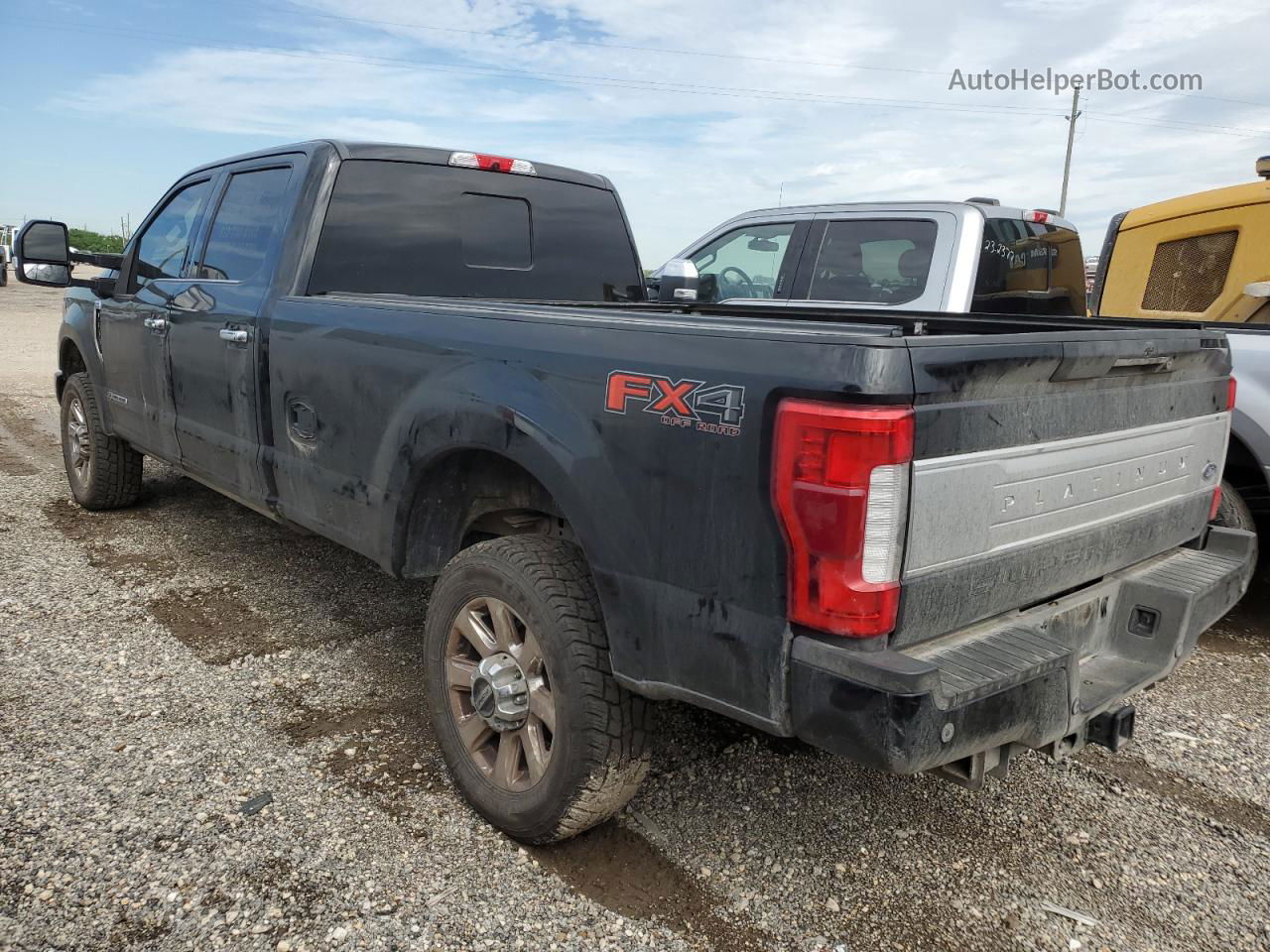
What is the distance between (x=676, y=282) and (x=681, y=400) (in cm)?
316

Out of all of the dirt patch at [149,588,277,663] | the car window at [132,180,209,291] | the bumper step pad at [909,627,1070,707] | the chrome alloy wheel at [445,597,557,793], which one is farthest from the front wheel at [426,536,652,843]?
the car window at [132,180,209,291]

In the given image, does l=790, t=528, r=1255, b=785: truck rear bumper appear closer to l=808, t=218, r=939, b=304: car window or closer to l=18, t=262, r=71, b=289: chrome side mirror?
l=808, t=218, r=939, b=304: car window

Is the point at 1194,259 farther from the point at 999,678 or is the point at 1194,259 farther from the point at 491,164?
the point at 999,678

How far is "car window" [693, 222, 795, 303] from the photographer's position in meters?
5.95

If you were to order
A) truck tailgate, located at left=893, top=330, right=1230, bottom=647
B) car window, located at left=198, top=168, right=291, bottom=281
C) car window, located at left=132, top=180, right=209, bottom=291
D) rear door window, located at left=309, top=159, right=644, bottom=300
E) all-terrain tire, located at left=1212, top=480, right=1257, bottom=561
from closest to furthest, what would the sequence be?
truck tailgate, located at left=893, top=330, right=1230, bottom=647
rear door window, located at left=309, top=159, right=644, bottom=300
car window, located at left=198, top=168, right=291, bottom=281
all-terrain tire, located at left=1212, top=480, right=1257, bottom=561
car window, located at left=132, top=180, right=209, bottom=291

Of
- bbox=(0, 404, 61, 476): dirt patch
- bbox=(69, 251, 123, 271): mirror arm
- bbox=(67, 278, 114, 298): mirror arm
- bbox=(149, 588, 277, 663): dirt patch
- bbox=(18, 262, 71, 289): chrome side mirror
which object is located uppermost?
bbox=(69, 251, 123, 271): mirror arm

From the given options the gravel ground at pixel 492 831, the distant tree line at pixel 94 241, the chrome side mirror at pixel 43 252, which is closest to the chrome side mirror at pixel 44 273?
the chrome side mirror at pixel 43 252

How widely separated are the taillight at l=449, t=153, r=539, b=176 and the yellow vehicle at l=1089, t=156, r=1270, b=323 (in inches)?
145

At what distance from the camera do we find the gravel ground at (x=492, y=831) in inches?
91.3

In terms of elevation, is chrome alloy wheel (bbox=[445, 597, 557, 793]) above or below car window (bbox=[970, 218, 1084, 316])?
below

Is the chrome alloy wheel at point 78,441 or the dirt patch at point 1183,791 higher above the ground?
the chrome alloy wheel at point 78,441

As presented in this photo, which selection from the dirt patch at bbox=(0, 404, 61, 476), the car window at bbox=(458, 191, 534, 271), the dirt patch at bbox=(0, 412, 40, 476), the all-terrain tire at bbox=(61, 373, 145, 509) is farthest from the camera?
the dirt patch at bbox=(0, 404, 61, 476)

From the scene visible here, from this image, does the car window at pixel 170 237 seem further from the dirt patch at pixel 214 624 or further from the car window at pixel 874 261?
the car window at pixel 874 261

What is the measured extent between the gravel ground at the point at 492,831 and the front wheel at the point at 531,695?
0.18m
